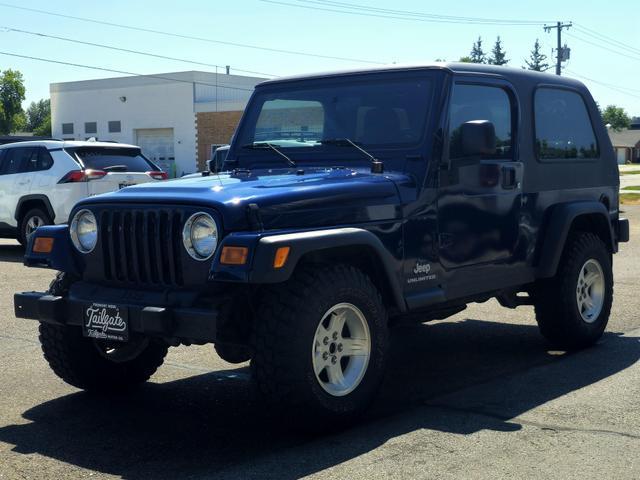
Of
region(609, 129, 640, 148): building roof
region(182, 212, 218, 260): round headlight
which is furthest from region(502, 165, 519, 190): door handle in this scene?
region(609, 129, 640, 148): building roof

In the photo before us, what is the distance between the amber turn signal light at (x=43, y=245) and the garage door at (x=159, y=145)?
138 feet

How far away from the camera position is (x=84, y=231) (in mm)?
5453

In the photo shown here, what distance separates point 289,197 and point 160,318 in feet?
3.05

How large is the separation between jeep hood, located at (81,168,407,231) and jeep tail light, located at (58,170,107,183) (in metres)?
8.33

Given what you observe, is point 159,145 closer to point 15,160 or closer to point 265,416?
point 15,160

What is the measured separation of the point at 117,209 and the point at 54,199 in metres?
9.07

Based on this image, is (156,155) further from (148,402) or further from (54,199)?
(148,402)

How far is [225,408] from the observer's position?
5.71 metres

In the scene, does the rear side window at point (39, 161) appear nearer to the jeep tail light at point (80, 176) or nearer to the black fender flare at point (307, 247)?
the jeep tail light at point (80, 176)

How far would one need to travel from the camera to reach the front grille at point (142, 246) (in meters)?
4.99

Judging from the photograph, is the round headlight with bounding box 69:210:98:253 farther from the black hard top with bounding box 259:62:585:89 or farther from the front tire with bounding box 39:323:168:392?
the black hard top with bounding box 259:62:585:89

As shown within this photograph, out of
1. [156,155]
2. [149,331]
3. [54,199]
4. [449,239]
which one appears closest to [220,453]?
[149,331]

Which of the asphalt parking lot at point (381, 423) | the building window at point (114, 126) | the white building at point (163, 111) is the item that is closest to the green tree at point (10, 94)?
the white building at point (163, 111)

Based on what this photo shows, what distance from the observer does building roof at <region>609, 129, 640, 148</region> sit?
11655 centimetres
